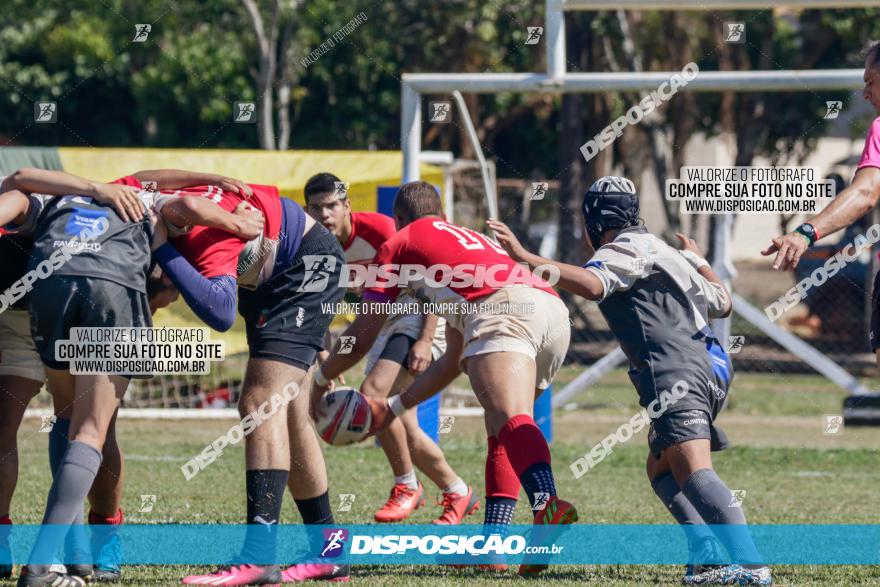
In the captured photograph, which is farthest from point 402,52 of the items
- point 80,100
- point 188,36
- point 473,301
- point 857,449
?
point 473,301

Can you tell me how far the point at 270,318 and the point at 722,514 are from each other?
6.67ft

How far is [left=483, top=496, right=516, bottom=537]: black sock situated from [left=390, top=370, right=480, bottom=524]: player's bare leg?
149 cm

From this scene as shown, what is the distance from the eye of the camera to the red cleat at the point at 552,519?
211 inches

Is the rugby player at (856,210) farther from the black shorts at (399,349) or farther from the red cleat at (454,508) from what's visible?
the black shorts at (399,349)

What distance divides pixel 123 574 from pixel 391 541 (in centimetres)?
119

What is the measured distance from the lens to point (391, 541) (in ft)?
19.5

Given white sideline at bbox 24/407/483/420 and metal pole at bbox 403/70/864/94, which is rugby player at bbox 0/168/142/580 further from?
white sideline at bbox 24/407/483/420

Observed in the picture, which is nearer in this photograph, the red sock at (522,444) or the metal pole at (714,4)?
the red sock at (522,444)

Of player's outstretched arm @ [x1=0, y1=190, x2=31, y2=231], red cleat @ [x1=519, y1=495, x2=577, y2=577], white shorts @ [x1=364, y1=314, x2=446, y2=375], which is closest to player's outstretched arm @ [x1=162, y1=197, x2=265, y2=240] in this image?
player's outstretched arm @ [x1=0, y1=190, x2=31, y2=231]

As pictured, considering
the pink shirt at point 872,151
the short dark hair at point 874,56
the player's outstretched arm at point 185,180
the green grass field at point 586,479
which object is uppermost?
the short dark hair at point 874,56

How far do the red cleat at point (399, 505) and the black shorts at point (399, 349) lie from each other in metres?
0.74

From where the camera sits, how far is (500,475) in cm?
593

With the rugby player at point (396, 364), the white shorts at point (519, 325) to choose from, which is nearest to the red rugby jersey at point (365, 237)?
the rugby player at point (396, 364)

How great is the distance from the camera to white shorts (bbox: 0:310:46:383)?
5.69m
